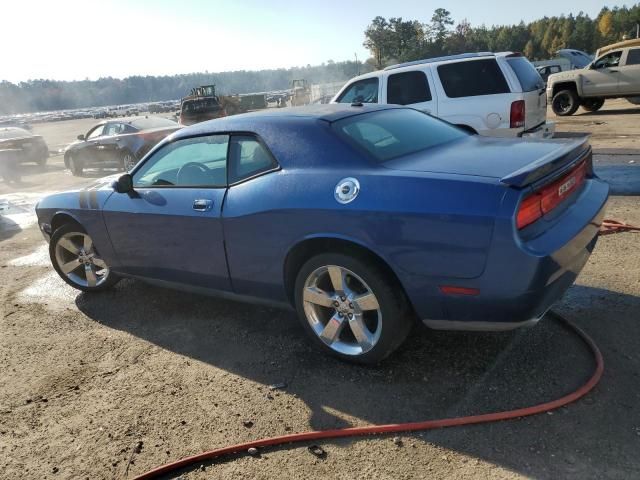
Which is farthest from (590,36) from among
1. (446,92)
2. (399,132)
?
(399,132)

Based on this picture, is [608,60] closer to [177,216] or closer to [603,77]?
[603,77]

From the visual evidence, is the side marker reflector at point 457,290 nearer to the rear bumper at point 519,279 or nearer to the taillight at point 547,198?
the rear bumper at point 519,279

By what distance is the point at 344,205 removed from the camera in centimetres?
287

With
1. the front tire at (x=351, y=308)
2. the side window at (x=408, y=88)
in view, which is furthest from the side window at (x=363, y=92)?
the front tire at (x=351, y=308)

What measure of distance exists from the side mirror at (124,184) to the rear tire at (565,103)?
15557mm

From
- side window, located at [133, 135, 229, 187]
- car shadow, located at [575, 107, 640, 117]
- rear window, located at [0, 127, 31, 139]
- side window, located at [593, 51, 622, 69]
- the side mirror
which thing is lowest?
car shadow, located at [575, 107, 640, 117]

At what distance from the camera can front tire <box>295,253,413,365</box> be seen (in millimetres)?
2889

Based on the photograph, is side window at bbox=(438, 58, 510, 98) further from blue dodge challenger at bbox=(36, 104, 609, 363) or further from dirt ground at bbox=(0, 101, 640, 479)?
blue dodge challenger at bbox=(36, 104, 609, 363)

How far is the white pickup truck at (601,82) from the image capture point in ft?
49.6

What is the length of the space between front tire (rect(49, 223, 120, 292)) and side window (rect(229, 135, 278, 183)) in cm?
190

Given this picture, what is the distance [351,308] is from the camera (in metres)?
3.07

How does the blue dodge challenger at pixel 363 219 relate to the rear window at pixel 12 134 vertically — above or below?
above

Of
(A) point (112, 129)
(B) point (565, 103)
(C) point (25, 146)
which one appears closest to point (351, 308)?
(A) point (112, 129)

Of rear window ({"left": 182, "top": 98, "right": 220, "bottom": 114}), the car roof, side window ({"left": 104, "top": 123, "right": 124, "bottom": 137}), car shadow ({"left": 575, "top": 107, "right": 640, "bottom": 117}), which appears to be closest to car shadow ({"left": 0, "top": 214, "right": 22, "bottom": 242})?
side window ({"left": 104, "top": 123, "right": 124, "bottom": 137})
